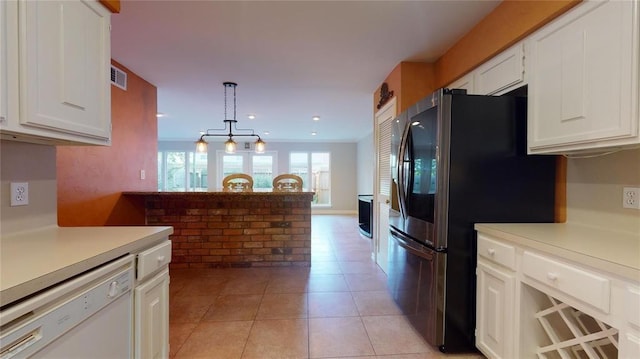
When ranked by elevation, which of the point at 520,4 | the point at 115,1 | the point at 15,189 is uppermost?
the point at 520,4

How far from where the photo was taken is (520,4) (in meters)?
1.85

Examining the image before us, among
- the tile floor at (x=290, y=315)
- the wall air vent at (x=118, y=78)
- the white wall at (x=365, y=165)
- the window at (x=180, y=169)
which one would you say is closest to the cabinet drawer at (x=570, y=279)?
the tile floor at (x=290, y=315)

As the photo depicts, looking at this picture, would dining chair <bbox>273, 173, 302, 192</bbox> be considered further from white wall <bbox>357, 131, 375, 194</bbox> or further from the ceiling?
white wall <bbox>357, 131, 375, 194</bbox>

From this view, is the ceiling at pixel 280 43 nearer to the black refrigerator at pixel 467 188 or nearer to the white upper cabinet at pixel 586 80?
the white upper cabinet at pixel 586 80

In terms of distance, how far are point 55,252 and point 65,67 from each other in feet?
2.57

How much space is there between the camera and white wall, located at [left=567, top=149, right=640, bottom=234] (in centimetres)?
148

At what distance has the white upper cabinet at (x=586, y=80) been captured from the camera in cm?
123

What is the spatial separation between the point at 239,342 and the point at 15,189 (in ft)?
5.10

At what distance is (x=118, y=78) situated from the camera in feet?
10.0

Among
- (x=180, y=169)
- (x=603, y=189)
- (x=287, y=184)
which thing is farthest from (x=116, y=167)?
(x=180, y=169)

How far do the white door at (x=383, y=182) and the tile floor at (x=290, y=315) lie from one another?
27 centimetres

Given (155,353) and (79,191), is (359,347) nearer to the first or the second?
(155,353)

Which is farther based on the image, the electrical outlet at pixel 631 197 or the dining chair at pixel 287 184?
the dining chair at pixel 287 184

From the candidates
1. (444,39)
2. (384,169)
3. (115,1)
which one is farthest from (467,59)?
(115,1)
